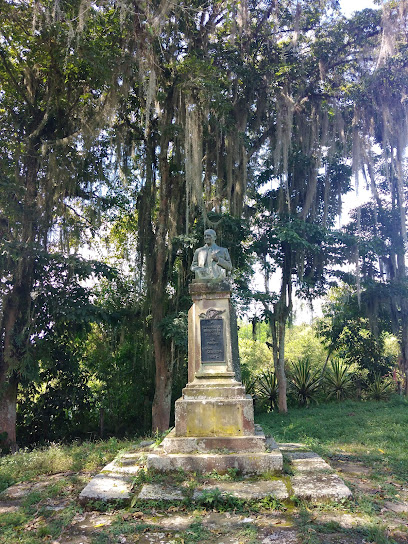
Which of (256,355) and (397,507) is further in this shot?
(256,355)

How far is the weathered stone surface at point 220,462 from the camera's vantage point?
420 cm

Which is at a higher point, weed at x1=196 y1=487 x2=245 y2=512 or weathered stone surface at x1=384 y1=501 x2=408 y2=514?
weed at x1=196 y1=487 x2=245 y2=512

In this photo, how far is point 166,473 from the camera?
168 inches

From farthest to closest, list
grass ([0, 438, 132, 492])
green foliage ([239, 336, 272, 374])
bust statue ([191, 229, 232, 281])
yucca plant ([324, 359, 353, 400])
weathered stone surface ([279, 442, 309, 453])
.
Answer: green foliage ([239, 336, 272, 374]), yucca plant ([324, 359, 353, 400]), bust statue ([191, 229, 232, 281]), weathered stone surface ([279, 442, 309, 453]), grass ([0, 438, 132, 492])

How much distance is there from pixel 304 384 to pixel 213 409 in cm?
851

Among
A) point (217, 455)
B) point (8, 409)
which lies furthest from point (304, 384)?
point (217, 455)

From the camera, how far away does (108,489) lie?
385 centimetres

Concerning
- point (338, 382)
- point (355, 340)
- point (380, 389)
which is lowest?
point (380, 389)

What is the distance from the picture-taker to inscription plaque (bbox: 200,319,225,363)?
526 cm

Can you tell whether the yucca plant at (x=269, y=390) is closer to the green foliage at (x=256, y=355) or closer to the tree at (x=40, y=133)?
the green foliage at (x=256, y=355)

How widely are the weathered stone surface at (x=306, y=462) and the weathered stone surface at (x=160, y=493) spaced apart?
136cm

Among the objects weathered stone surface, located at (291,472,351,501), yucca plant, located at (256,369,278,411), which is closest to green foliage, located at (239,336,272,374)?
yucca plant, located at (256,369,278,411)

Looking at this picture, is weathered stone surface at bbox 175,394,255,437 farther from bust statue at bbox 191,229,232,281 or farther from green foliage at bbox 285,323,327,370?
green foliage at bbox 285,323,327,370

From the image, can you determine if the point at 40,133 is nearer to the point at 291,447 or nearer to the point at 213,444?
the point at 213,444
